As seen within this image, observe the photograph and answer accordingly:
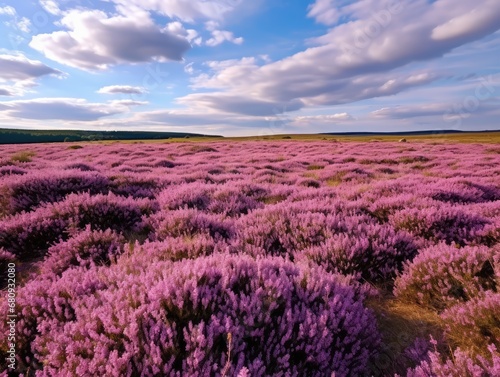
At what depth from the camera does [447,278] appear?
312 cm

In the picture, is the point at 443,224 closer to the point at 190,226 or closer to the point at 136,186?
the point at 190,226

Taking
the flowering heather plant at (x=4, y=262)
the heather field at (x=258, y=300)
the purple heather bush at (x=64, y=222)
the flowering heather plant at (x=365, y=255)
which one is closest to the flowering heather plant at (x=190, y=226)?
the heather field at (x=258, y=300)

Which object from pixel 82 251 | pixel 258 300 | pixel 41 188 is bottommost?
pixel 82 251

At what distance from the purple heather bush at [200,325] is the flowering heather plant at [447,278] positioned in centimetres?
94

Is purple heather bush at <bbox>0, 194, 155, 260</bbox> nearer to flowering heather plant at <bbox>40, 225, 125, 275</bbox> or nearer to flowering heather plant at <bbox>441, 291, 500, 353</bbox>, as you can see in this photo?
flowering heather plant at <bbox>40, 225, 125, 275</bbox>

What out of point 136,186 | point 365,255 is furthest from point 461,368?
point 136,186

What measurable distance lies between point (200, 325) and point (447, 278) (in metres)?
2.51

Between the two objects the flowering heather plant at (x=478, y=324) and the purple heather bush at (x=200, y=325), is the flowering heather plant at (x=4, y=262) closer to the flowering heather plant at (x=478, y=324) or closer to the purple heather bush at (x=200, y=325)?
the purple heather bush at (x=200, y=325)

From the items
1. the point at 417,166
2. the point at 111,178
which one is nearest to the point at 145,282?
the point at 111,178

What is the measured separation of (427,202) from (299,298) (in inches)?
180

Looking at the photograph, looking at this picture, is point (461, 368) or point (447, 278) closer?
point (461, 368)

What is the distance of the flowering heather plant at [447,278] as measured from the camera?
9.80 feet

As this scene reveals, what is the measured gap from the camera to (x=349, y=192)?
299 inches

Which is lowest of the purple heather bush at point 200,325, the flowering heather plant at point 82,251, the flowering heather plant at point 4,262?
the flowering heather plant at point 4,262
